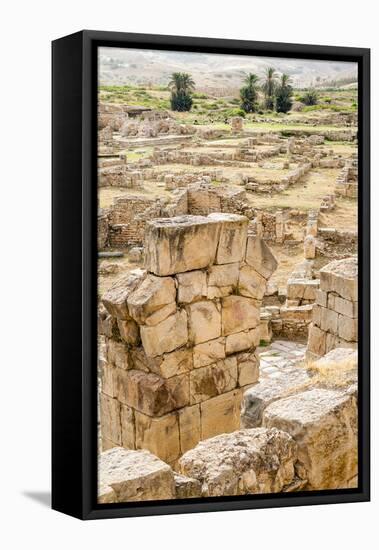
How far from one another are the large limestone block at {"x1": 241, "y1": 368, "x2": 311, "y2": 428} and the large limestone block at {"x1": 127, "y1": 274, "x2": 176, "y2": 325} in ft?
3.53

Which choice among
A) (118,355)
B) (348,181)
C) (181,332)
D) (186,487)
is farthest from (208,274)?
(186,487)

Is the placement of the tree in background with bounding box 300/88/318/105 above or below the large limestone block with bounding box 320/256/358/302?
above

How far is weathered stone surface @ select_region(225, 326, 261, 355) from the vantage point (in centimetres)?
1223

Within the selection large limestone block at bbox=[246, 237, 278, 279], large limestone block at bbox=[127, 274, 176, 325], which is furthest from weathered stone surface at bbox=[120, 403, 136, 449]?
large limestone block at bbox=[246, 237, 278, 279]

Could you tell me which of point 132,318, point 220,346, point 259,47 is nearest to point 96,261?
point 132,318

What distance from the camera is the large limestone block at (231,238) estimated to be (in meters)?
12.0

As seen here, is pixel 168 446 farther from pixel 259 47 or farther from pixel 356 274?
pixel 259 47

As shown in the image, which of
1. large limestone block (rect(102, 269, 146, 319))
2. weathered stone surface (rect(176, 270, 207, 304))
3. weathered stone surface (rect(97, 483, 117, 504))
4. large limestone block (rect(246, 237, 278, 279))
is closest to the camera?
weathered stone surface (rect(97, 483, 117, 504))

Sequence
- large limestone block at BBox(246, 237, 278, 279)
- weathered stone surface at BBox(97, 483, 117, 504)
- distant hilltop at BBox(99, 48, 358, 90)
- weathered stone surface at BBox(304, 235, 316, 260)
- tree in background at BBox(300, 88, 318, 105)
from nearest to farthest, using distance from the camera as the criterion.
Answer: weathered stone surface at BBox(97, 483, 117, 504), distant hilltop at BBox(99, 48, 358, 90), large limestone block at BBox(246, 237, 278, 279), weathered stone surface at BBox(304, 235, 316, 260), tree in background at BBox(300, 88, 318, 105)

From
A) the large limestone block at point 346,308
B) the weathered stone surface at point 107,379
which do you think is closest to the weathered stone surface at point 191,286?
the weathered stone surface at point 107,379

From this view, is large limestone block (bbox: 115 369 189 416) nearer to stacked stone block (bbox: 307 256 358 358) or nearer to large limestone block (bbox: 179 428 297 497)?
large limestone block (bbox: 179 428 297 497)

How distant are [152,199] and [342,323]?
2082 millimetres

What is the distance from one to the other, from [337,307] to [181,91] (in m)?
2.35

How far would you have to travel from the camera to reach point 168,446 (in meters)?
11.9
